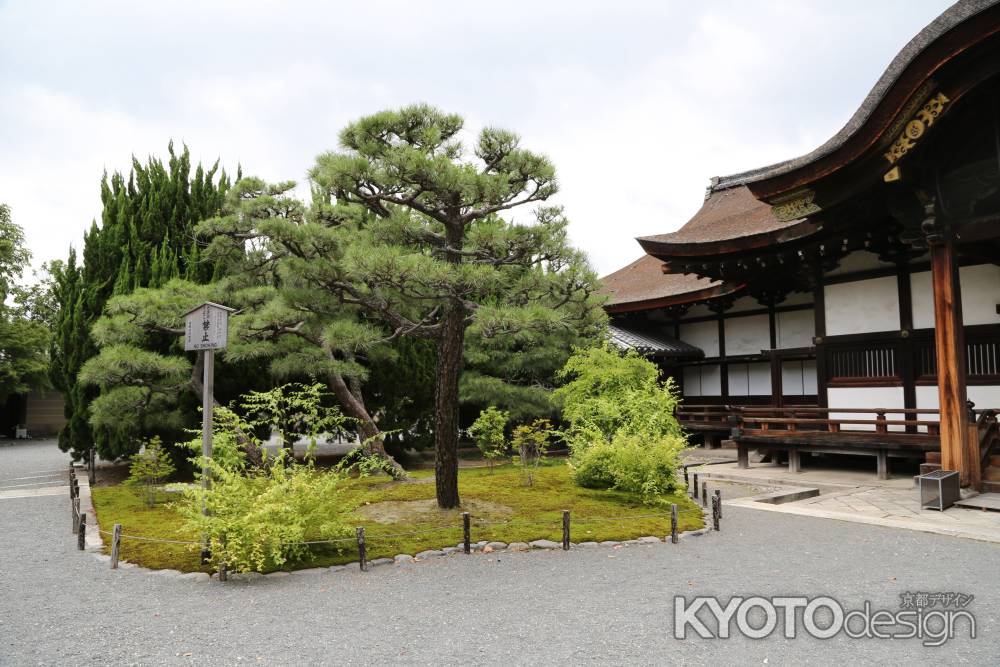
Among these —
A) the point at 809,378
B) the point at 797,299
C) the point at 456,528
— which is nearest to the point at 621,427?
the point at 456,528

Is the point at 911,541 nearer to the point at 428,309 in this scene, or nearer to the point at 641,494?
the point at 641,494

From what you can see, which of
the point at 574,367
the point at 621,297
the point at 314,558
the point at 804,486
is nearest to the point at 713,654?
the point at 314,558

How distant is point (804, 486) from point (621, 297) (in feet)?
30.1

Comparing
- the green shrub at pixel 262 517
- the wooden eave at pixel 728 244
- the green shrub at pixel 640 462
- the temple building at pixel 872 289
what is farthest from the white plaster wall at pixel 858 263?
the green shrub at pixel 262 517

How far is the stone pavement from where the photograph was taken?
7.27m

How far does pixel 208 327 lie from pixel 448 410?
295 cm

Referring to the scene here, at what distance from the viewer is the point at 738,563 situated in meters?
5.96

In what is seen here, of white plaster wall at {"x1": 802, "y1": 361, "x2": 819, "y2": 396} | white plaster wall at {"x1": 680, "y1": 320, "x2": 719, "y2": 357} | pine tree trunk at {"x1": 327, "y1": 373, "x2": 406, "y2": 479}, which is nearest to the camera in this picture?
pine tree trunk at {"x1": 327, "y1": 373, "x2": 406, "y2": 479}

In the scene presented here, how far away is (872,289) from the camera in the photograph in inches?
465

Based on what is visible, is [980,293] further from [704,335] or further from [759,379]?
[704,335]

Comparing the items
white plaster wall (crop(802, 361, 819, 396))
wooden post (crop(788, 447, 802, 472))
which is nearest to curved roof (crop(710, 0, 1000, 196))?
wooden post (crop(788, 447, 802, 472))

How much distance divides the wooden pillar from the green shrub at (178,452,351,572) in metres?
7.97

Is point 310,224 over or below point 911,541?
over

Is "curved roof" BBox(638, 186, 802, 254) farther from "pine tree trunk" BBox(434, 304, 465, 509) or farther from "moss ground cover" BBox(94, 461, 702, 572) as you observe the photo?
"pine tree trunk" BBox(434, 304, 465, 509)
